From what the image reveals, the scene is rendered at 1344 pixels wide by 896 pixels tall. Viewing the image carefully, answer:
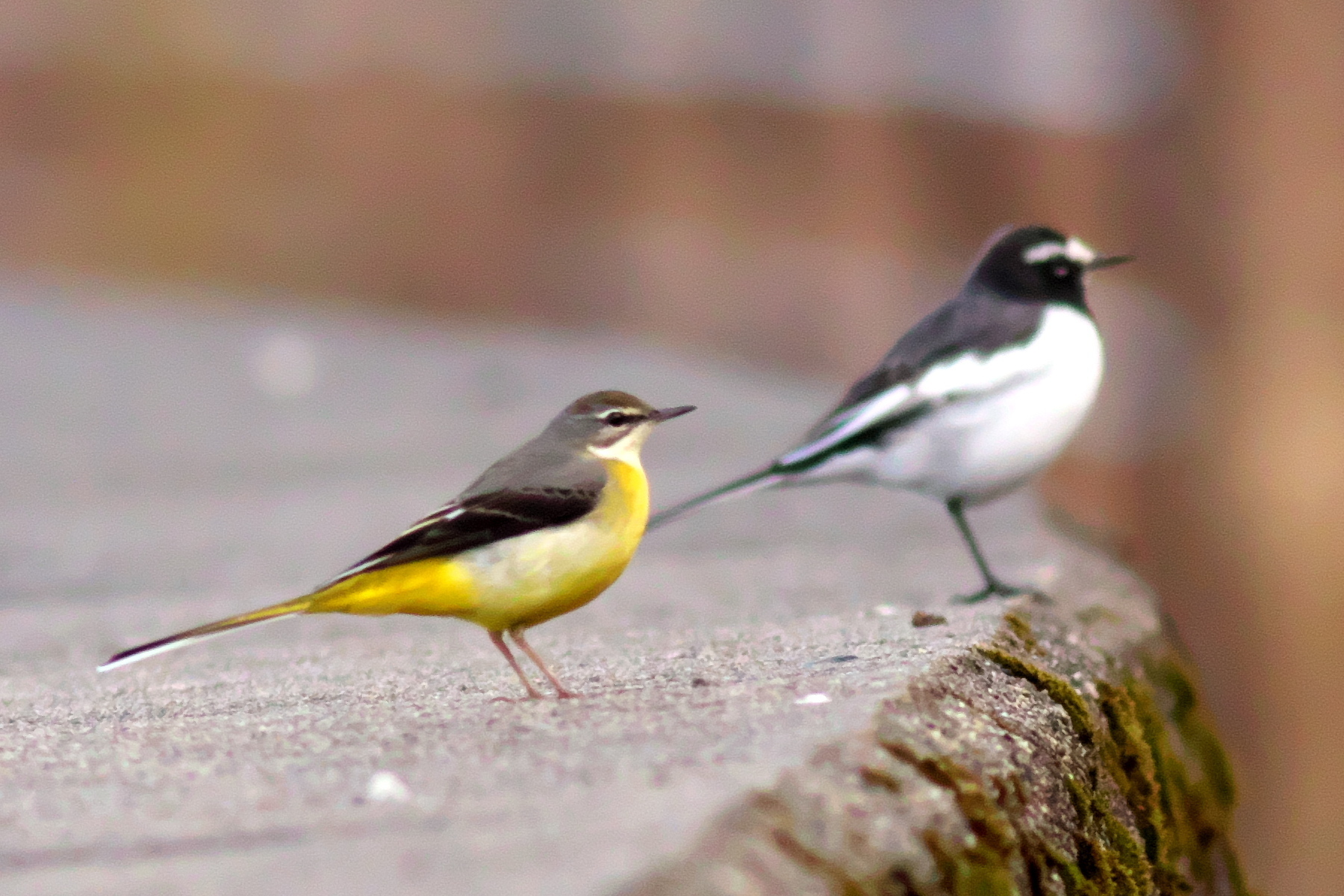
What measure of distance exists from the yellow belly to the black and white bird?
5.01 feet

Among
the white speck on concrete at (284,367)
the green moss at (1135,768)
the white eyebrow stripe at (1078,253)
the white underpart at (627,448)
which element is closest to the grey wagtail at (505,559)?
the white underpart at (627,448)

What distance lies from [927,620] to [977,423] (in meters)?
1.20

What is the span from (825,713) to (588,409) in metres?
1.37

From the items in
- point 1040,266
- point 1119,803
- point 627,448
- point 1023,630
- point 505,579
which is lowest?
point 1119,803

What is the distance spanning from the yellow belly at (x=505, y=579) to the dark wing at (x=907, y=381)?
1634 millimetres

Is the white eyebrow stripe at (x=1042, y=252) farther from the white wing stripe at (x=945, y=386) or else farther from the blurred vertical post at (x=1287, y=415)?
the blurred vertical post at (x=1287, y=415)

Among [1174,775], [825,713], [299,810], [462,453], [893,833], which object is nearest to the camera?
[893,833]

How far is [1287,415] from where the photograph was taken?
948 cm

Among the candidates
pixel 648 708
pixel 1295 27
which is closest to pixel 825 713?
pixel 648 708

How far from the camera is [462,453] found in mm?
8391

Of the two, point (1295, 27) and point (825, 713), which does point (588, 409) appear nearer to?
point (825, 713)

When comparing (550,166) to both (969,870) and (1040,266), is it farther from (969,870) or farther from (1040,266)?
(969,870)

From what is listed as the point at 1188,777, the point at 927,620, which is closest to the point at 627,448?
the point at 927,620

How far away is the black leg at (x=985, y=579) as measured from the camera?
13.7ft
